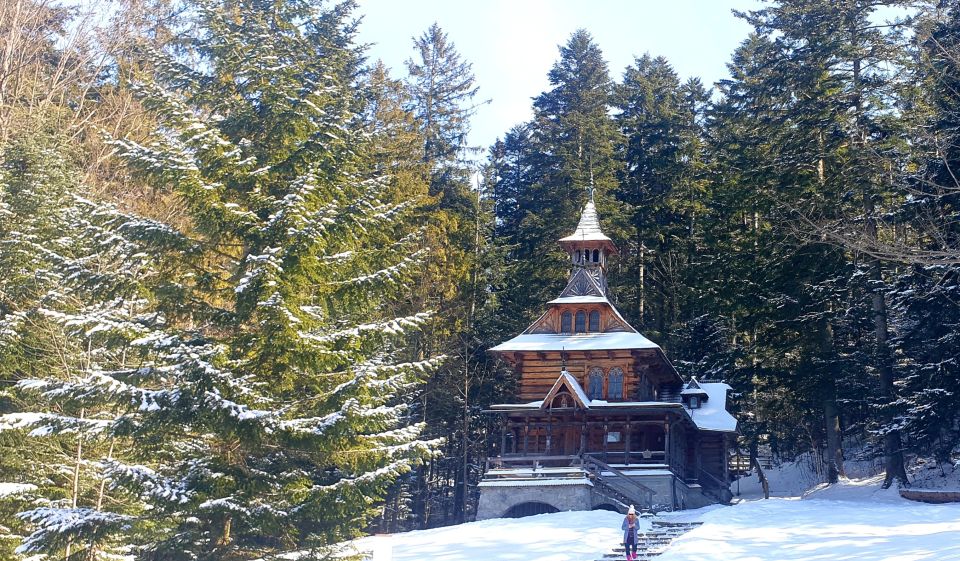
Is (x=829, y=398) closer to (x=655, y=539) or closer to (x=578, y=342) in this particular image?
(x=578, y=342)

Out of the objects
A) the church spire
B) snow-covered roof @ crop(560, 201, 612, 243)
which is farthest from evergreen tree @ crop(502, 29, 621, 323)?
the church spire

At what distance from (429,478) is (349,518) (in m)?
30.2

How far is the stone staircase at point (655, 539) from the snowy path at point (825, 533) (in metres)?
0.49

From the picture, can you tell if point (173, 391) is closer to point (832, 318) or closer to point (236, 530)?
point (236, 530)

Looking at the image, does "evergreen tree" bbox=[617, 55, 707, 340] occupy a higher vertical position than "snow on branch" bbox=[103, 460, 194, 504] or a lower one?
higher

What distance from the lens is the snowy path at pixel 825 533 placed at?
2252cm

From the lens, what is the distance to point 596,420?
130ft

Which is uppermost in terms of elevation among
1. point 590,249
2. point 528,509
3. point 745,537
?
point 590,249

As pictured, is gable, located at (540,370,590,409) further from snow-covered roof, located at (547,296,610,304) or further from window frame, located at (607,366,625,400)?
snow-covered roof, located at (547,296,610,304)

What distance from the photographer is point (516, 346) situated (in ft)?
131

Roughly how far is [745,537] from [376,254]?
12.4 meters

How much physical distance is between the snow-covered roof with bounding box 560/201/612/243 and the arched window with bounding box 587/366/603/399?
6.07 meters

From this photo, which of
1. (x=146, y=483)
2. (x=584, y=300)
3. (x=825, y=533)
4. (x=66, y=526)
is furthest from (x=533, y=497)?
(x=66, y=526)

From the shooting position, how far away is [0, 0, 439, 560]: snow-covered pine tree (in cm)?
1806
